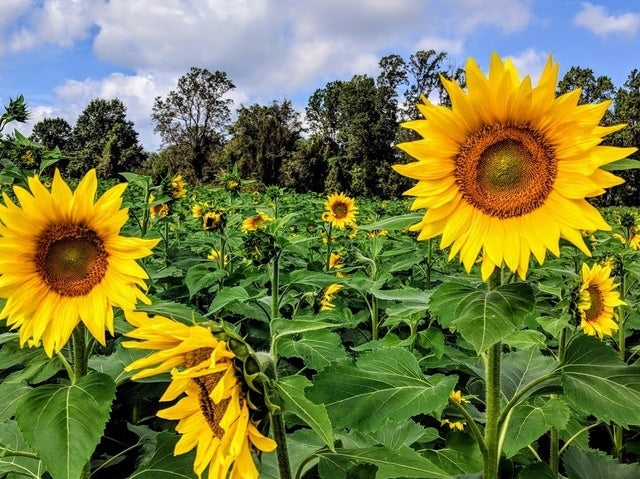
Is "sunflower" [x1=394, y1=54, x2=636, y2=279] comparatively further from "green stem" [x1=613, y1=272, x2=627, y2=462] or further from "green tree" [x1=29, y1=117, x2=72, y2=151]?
"green tree" [x1=29, y1=117, x2=72, y2=151]

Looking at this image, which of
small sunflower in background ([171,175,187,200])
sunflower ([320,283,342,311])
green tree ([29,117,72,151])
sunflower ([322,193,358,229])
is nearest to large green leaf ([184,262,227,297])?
sunflower ([320,283,342,311])

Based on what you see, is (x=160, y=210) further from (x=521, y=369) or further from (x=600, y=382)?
(x=600, y=382)

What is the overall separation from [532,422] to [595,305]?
111 centimetres

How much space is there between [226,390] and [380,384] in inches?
18.5

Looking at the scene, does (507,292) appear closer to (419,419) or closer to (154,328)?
(154,328)

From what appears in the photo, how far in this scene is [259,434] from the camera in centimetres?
97

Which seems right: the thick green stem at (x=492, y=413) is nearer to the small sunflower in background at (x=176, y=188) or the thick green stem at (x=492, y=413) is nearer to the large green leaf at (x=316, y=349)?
the large green leaf at (x=316, y=349)

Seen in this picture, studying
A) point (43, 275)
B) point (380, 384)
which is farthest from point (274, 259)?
point (380, 384)

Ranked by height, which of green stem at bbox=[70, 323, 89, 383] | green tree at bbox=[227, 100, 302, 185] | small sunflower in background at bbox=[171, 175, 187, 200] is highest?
green tree at bbox=[227, 100, 302, 185]

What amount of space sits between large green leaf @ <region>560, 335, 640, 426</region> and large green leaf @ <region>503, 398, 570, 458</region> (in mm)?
334

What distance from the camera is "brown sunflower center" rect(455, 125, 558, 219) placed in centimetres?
135

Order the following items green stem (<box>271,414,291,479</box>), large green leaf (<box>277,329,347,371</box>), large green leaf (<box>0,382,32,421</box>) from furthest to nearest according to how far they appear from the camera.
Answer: large green leaf (<box>277,329,347,371</box>), large green leaf (<box>0,382,32,421</box>), green stem (<box>271,414,291,479</box>)

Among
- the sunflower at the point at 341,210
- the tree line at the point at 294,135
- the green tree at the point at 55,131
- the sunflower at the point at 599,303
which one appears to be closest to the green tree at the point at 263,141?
the tree line at the point at 294,135

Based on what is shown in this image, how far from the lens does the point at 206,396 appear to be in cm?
Result: 105
